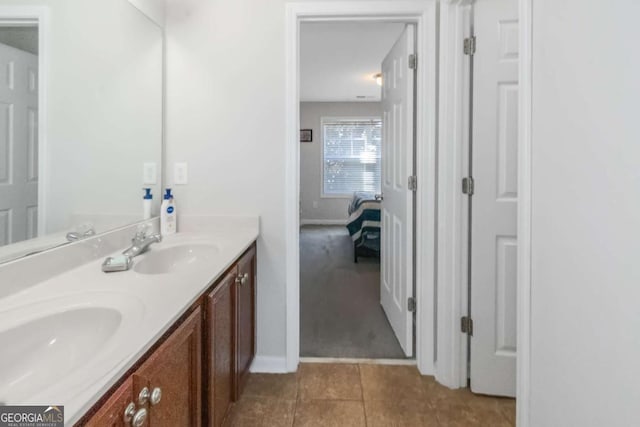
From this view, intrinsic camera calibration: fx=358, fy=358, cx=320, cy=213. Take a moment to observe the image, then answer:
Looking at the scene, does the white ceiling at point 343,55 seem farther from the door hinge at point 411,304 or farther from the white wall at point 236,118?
the door hinge at point 411,304

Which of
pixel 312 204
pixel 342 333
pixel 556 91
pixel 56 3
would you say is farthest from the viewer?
pixel 312 204

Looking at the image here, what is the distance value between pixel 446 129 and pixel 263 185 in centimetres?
100

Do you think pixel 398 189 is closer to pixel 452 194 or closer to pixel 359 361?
pixel 452 194

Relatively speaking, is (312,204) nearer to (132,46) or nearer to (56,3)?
(132,46)

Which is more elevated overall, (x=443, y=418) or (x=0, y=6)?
(x=0, y=6)

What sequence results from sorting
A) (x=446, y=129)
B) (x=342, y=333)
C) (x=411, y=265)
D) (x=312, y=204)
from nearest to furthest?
(x=446, y=129)
(x=411, y=265)
(x=342, y=333)
(x=312, y=204)

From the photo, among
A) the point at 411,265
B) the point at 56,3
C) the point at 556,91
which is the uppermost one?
the point at 56,3

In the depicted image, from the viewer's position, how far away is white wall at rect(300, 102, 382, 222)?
7.20m

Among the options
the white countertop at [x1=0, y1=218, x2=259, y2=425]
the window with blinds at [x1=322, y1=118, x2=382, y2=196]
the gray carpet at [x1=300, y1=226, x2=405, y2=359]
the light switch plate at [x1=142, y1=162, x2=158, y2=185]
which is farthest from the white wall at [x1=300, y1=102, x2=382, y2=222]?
the white countertop at [x1=0, y1=218, x2=259, y2=425]

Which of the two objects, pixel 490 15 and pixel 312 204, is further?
pixel 312 204

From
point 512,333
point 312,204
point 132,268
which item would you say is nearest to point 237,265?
point 132,268

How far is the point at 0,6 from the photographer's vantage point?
1.00m

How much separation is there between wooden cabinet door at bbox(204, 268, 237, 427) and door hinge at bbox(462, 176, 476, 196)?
118 centimetres

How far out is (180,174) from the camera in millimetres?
1982
